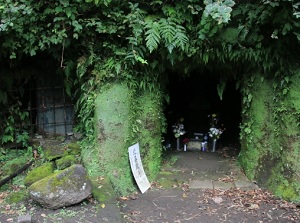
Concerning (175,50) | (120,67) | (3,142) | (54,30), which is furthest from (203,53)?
(3,142)

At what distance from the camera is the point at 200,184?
5961 mm

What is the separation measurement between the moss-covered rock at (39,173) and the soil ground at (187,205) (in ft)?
1.35

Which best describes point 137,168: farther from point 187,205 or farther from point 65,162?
point 65,162

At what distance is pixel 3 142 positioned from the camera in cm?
664

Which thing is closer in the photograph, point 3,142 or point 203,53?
point 203,53

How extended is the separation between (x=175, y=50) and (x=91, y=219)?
285 centimetres

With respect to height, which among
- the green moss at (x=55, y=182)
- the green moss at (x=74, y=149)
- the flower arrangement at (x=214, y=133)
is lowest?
the green moss at (x=55, y=182)

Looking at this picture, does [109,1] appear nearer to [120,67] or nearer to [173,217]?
[120,67]

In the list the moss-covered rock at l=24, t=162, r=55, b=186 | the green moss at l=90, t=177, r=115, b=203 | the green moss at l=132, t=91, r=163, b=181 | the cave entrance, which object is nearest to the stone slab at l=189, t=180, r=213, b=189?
the green moss at l=132, t=91, r=163, b=181

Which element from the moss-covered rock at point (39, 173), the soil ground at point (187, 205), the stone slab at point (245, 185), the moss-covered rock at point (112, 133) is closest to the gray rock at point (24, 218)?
the soil ground at point (187, 205)

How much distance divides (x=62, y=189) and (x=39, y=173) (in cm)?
102

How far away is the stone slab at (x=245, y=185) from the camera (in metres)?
5.77

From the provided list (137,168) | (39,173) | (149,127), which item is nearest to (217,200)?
(137,168)

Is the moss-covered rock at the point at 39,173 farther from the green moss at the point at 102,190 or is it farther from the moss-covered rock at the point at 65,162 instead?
the green moss at the point at 102,190
